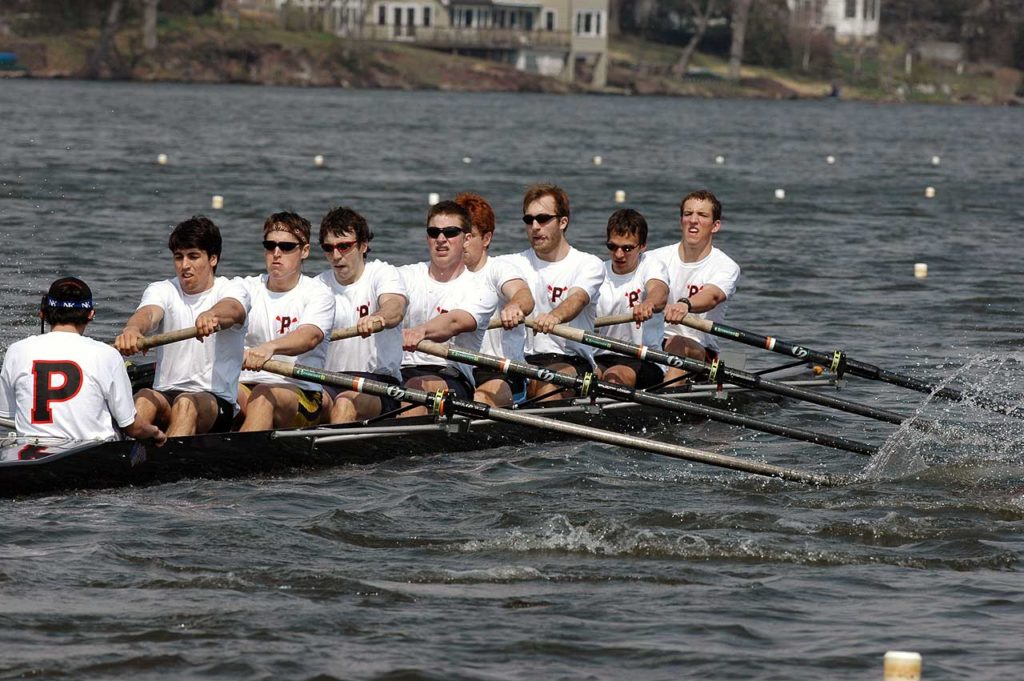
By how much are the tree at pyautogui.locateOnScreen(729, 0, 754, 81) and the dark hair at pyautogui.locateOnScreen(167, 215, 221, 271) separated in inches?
4474

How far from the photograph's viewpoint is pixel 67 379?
9352 millimetres

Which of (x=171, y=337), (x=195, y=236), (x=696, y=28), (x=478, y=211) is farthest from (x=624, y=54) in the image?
(x=171, y=337)

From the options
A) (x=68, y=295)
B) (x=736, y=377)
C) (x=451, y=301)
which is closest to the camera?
(x=68, y=295)

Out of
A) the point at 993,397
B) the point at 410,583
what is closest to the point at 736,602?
the point at 410,583

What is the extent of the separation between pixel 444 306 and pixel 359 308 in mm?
643

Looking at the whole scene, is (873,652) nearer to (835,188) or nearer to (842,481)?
(842,481)

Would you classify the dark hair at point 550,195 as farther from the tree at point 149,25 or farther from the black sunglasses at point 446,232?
the tree at point 149,25

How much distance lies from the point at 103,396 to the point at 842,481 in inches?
187

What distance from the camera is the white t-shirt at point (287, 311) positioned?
1093cm

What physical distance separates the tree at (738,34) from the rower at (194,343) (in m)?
113

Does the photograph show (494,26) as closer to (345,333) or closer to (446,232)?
(446,232)

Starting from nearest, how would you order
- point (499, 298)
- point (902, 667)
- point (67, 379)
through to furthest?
point (902, 667)
point (67, 379)
point (499, 298)

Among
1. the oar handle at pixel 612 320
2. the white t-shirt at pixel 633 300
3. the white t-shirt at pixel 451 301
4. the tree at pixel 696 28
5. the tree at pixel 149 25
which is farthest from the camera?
the tree at pixel 696 28

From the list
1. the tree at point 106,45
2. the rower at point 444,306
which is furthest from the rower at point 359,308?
the tree at point 106,45
